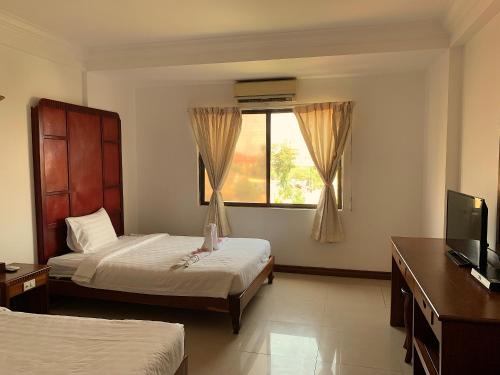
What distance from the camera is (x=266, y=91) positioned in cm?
443

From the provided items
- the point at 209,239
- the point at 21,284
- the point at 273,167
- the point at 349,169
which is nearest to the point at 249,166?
the point at 273,167

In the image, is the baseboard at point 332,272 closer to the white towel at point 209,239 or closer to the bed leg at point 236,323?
the white towel at point 209,239

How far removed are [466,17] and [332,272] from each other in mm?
3027

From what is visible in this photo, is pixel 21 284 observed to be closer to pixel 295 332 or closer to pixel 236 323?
pixel 236 323

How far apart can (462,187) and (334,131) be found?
160 cm

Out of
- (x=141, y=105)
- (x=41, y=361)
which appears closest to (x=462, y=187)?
(x=41, y=361)

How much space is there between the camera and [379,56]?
353 centimetres

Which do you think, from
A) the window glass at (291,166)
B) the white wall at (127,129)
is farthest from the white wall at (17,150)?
the window glass at (291,166)

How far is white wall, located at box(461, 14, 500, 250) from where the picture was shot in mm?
2484

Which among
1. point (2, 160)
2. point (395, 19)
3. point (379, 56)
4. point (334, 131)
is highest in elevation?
point (395, 19)

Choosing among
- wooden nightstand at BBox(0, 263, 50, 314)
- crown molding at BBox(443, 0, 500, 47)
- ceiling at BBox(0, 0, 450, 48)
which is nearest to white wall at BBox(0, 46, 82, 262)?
wooden nightstand at BBox(0, 263, 50, 314)

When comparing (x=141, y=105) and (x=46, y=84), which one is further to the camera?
(x=141, y=105)

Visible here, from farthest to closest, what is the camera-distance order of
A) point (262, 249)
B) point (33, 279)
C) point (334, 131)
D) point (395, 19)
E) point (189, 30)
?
1. point (334, 131)
2. point (262, 249)
3. point (189, 30)
4. point (395, 19)
5. point (33, 279)

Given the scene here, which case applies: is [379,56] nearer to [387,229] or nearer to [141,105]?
[387,229]
